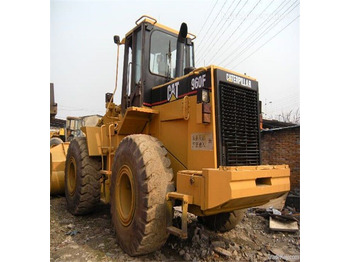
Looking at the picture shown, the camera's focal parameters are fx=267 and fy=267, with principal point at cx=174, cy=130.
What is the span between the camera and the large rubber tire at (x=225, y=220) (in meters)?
4.25

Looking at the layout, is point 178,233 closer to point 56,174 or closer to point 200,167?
point 200,167

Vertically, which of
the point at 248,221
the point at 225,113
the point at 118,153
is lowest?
the point at 248,221

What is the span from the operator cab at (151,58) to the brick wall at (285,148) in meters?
5.10

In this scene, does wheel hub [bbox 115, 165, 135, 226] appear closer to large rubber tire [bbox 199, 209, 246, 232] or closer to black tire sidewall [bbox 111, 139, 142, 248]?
black tire sidewall [bbox 111, 139, 142, 248]

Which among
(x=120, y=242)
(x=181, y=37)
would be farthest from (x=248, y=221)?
(x=181, y=37)

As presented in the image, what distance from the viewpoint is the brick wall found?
811 centimetres

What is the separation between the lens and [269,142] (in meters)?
9.13

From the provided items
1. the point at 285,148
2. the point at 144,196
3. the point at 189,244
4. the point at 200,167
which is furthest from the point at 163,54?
the point at 285,148

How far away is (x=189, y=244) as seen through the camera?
3.86 m

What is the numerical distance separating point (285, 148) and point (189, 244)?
5.85m

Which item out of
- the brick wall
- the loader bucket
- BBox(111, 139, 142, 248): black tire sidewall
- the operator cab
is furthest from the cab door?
the brick wall

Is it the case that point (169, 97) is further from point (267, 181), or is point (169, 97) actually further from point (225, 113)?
point (267, 181)

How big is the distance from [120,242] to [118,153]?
1.20 metres

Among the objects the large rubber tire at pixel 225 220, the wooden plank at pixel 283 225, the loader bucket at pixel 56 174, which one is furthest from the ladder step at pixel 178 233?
the loader bucket at pixel 56 174
